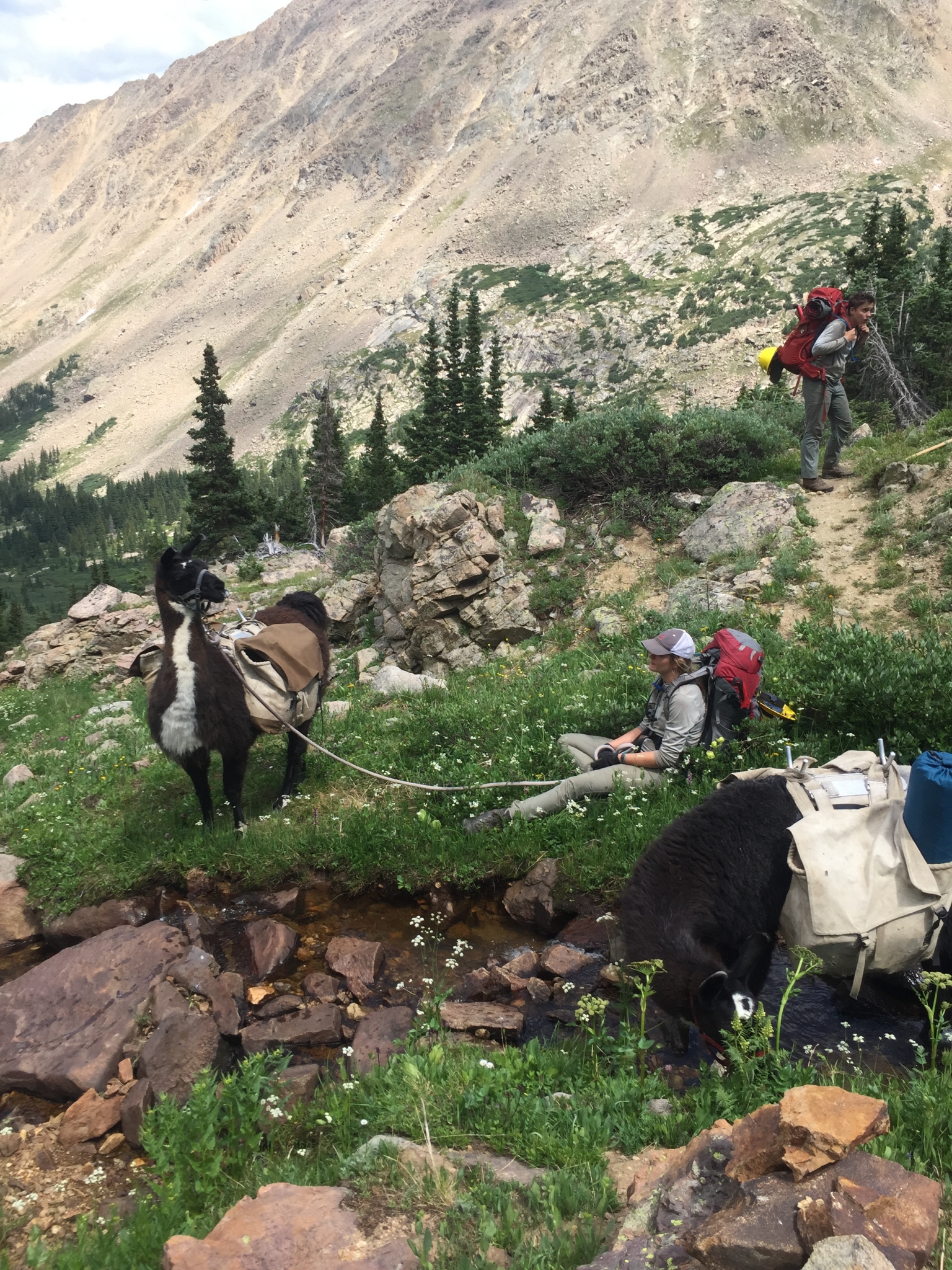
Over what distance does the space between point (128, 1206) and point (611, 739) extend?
5638 mm

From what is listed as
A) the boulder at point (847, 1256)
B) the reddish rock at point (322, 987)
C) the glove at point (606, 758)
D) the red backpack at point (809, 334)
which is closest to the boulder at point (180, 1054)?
the reddish rock at point (322, 987)

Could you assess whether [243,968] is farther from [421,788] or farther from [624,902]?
[624,902]

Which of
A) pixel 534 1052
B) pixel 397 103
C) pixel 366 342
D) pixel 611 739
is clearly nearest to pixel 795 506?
pixel 611 739

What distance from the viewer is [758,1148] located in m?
2.50

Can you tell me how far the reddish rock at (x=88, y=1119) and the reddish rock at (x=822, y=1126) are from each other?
3.70 metres

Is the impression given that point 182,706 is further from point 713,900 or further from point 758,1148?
point 758,1148

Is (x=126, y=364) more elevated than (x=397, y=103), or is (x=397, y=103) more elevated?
(x=397, y=103)

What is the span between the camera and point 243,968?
5719 mm

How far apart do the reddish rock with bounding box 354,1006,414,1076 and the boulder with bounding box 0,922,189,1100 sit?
1.50 metres

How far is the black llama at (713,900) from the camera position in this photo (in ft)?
12.7

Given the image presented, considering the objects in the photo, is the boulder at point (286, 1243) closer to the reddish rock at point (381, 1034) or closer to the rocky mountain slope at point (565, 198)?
the reddish rock at point (381, 1034)

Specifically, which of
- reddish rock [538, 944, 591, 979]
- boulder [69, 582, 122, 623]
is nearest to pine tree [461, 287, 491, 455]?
boulder [69, 582, 122, 623]

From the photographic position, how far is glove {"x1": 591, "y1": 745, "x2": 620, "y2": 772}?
695 cm

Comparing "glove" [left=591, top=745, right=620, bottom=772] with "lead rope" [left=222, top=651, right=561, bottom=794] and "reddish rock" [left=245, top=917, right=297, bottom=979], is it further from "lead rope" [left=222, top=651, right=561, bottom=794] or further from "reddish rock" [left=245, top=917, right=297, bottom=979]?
"reddish rock" [left=245, top=917, right=297, bottom=979]
